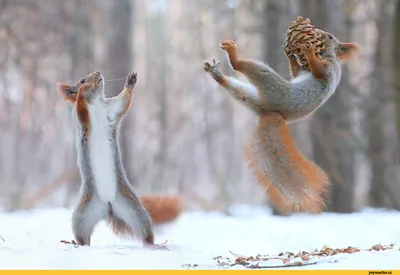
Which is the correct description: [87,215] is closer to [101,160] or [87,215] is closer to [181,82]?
[101,160]

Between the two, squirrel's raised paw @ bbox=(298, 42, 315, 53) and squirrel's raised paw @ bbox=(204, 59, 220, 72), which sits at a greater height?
squirrel's raised paw @ bbox=(298, 42, 315, 53)

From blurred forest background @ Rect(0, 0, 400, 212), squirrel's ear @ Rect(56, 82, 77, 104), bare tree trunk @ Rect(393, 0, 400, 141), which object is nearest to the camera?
squirrel's ear @ Rect(56, 82, 77, 104)

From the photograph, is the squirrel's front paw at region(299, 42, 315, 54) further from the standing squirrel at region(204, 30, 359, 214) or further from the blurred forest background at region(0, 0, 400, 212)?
the blurred forest background at region(0, 0, 400, 212)

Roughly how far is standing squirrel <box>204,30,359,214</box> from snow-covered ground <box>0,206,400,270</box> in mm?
428

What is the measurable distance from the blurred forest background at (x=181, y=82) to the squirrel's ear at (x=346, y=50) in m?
0.77

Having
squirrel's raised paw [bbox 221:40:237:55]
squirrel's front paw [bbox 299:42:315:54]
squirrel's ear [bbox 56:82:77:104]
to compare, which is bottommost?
squirrel's ear [bbox 56:82:77:104]

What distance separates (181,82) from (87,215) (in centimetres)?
1348

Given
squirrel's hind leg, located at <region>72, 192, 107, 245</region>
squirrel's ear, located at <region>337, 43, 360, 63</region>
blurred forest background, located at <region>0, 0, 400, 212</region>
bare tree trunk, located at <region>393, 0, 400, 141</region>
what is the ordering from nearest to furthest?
squirrel's hind leg, located at <region>72, 192, 107, 245</region>, squirrel's ear, located at <region>337, 43, 360, 63</region>, bare tree trunk, located at <region>393, 0, 400, 141</region>, blurred forest background, located at <region>0, 0, 400, 212</region>

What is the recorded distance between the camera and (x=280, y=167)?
12.5ft

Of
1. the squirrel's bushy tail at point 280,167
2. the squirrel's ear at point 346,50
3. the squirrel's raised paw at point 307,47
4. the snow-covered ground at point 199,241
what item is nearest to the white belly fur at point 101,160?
Result: the snow-covered ground at point 199,241

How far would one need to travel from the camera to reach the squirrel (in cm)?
378

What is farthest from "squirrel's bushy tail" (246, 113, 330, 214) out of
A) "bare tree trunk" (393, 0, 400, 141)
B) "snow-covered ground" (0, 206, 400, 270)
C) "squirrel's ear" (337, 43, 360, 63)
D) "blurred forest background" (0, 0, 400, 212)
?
"bare tree trunk" (393, 0, 400, 141)

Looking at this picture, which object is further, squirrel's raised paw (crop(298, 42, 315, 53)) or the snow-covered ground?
squirrel's raised paw (crop(298, 42, 315, 53))

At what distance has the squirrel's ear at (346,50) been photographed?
415cm
